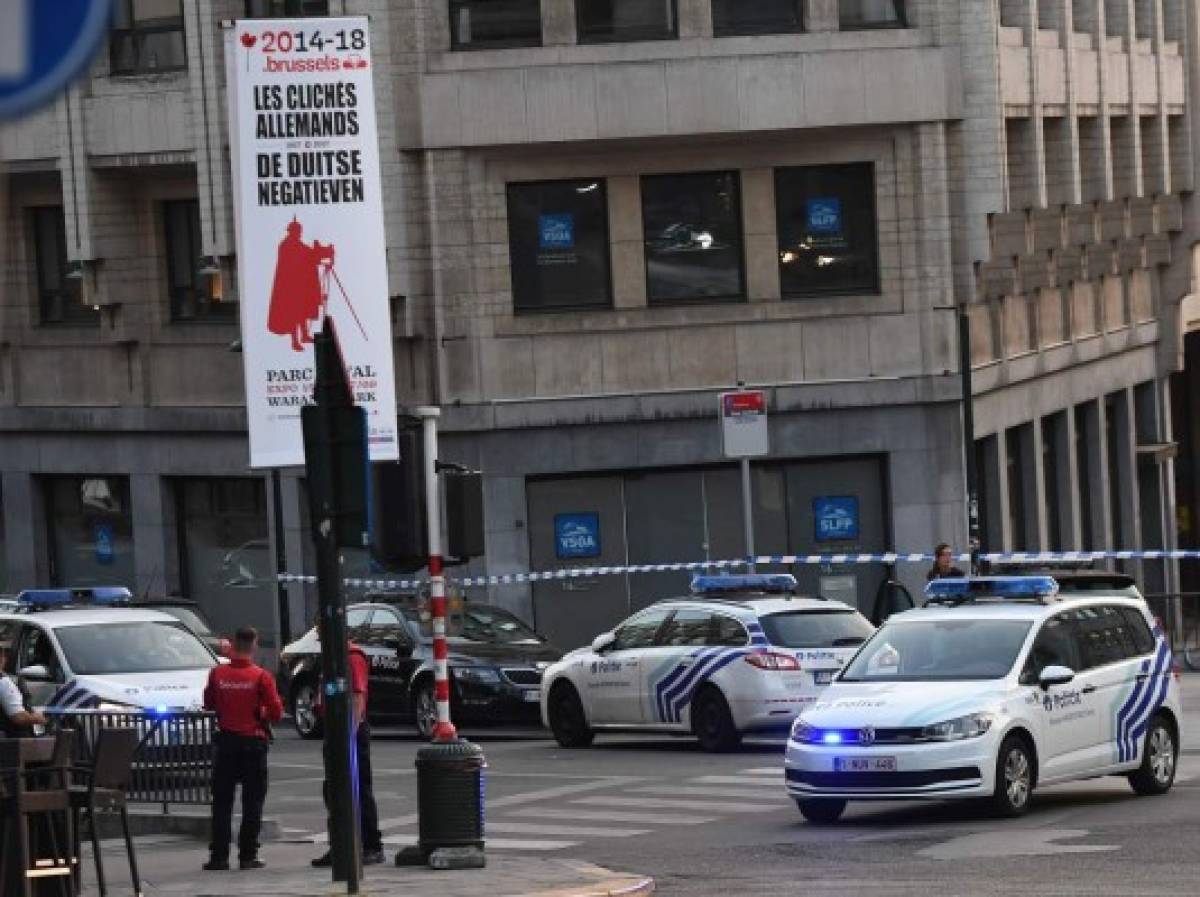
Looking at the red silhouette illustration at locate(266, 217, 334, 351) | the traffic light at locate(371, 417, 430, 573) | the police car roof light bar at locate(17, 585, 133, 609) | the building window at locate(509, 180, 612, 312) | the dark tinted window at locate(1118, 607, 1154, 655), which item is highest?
the building window at locate(509, 180, 612, 312)

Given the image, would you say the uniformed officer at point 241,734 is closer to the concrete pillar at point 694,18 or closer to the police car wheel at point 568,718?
the police car wheel at point 568,718

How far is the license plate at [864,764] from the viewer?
19594mm

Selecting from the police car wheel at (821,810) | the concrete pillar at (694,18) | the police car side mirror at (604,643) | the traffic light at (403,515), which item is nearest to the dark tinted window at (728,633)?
the police car side mirror at (604,643)

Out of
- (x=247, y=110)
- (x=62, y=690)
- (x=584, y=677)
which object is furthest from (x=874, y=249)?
(x=247, y=110)

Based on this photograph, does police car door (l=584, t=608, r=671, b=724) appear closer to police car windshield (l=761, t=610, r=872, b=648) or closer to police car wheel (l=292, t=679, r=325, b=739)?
police car windshield (l=761, t=610, r=872, b=648)

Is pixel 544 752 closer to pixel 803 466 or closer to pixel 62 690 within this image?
pixel 62 690

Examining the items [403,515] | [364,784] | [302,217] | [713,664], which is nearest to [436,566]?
[403,515]

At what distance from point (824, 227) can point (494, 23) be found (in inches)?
197

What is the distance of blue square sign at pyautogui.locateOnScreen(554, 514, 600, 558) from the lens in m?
39.4

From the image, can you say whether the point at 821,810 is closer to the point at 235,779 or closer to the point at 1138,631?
the point at 1138,631

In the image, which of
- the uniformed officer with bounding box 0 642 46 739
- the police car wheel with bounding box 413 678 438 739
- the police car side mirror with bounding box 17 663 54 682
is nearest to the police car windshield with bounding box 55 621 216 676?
the police car side mirror with bounding box 17 663 54 682

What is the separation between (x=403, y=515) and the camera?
A: 54.4ft

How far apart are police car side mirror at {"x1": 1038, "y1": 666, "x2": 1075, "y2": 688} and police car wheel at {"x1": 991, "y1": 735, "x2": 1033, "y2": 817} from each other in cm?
43

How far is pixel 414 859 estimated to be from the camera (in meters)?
18.2
